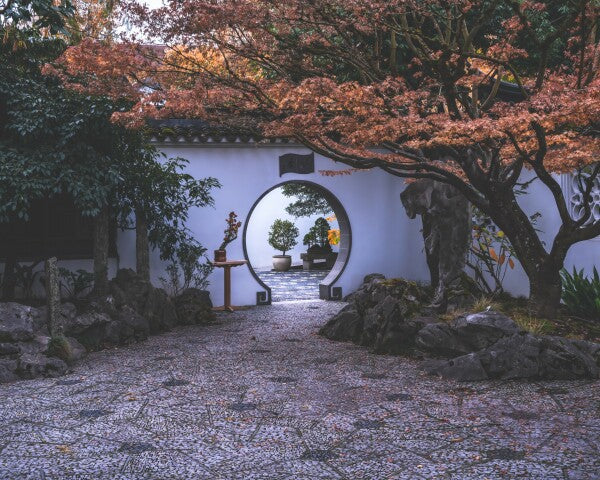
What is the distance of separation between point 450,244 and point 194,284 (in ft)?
17.2

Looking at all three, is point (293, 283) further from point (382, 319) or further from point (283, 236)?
point (382, 319)

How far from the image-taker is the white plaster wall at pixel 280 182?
42.6 ft

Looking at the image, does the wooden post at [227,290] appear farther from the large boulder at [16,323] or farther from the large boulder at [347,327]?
the large boulder at [16,323]

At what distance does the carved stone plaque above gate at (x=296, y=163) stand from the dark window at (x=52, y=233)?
4.08 metres

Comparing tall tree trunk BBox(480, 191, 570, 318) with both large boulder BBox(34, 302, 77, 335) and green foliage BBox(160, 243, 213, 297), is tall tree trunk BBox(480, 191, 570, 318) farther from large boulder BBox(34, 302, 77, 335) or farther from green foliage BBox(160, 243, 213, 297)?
large boulder BBox(34, 302, 77, 335)

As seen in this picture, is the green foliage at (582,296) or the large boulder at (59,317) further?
the green foliage at (582,296)

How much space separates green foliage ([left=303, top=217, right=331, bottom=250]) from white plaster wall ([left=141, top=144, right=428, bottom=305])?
8.21 m

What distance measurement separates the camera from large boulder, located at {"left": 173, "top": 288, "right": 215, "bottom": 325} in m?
11.3

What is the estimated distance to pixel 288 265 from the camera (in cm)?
2262

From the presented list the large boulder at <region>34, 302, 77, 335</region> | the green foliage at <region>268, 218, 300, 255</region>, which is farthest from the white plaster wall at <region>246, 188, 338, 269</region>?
the large boulder at <region>34, 302, 77, 335</region>

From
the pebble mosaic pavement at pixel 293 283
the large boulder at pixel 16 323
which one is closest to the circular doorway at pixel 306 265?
the pebble mosaic pavement at pixel 293 283

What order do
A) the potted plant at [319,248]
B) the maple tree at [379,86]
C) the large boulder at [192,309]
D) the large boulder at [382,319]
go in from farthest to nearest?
the potted plant at [319,248] < the large boulder at [192,309] < the large boulder at [382,319] < the maple tree at [379,86]

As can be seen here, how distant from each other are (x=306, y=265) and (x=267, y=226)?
238 centimetres

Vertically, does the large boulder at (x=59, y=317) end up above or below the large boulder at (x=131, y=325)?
above
